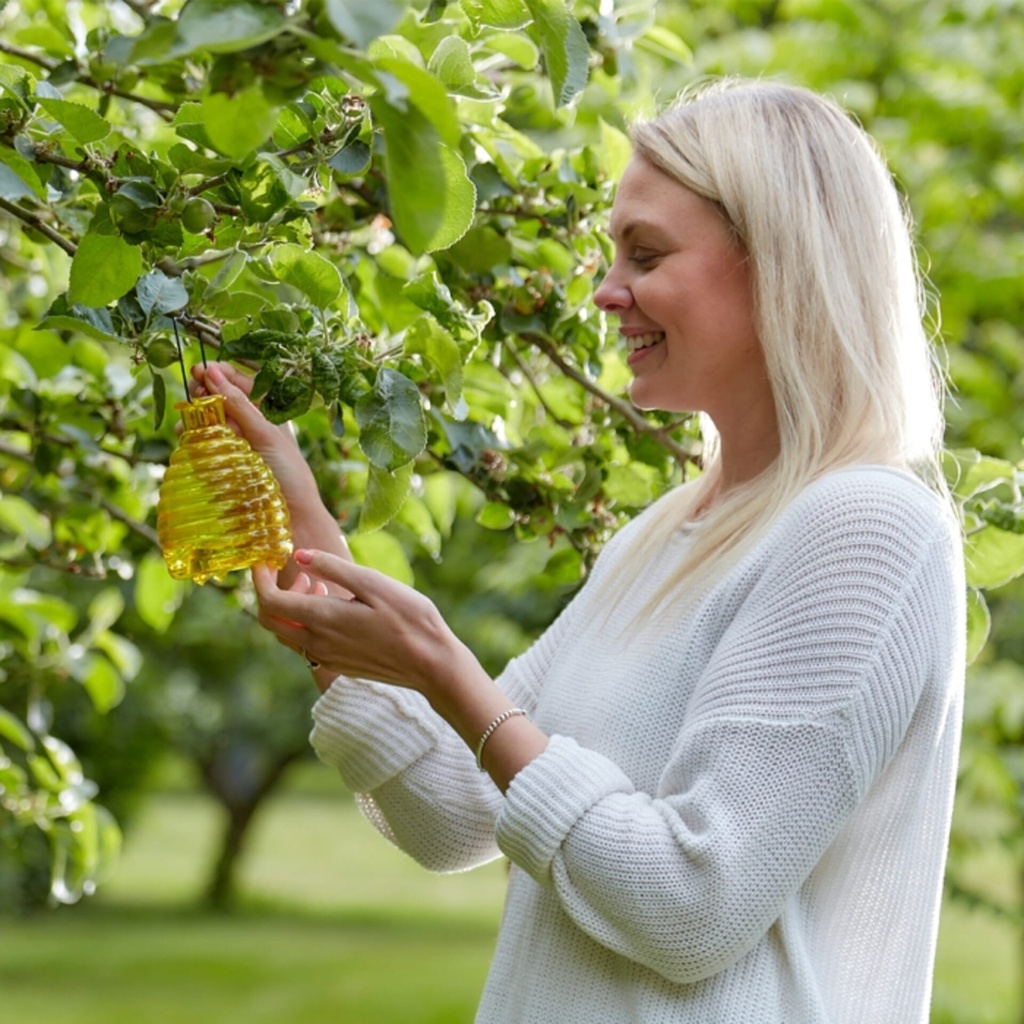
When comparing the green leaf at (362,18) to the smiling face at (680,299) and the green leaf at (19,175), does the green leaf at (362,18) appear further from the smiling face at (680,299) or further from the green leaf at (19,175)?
the smiling face at (680,299)

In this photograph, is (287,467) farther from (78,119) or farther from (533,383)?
(533,383)

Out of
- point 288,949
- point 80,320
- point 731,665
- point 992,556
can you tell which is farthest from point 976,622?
point 288,949

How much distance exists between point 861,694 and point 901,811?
0.17 meters

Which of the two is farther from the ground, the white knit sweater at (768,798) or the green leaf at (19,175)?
the green leaf at (19,175)

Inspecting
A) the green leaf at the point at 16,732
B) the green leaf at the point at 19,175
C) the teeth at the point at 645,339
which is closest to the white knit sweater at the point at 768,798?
the teeth at the point at 645,339

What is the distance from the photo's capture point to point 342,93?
1424 mm

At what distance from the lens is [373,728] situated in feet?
5.90

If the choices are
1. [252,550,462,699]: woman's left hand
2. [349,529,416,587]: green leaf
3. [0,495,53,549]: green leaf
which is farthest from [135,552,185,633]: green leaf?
[252,550,462,699]: woman's left hand

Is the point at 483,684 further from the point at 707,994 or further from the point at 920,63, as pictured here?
the point at 920,63

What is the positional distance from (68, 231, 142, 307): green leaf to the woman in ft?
0.75

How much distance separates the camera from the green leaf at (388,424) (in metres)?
1.39

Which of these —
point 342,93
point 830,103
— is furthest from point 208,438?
point 830,103

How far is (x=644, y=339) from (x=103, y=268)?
61 centimetres

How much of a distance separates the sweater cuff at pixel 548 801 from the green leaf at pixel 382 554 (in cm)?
73
